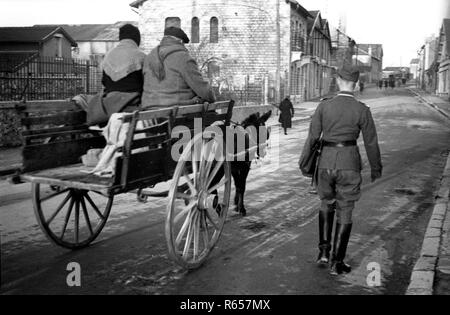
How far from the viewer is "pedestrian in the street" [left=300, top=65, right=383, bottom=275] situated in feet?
16.0

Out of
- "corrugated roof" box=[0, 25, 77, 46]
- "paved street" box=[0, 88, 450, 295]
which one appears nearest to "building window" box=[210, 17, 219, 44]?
"corrugated roof" box=[0, 25, 77, 46]

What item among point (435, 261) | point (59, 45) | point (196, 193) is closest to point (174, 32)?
point (196, 193)

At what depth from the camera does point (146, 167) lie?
15.0ft

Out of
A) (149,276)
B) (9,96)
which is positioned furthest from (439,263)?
(9,96)

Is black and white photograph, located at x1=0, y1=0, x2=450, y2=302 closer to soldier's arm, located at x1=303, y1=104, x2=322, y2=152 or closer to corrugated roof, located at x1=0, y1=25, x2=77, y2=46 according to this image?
soldier's arm, located at x1=303, y1=104, x2=322, y2=152

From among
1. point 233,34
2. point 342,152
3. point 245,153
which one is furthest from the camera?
point 233,34

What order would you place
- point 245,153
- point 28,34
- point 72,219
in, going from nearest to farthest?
point 72,219, point 245,153, point 28,34

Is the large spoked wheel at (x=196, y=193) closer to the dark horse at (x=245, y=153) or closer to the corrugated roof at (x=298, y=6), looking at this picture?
the dark horse at (x=245, y=153)

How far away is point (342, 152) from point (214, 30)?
110 feet

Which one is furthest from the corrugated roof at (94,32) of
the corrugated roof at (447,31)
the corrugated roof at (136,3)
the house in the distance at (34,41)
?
the corrugated roof at (447,31)

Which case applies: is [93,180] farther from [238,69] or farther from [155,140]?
[238,69]

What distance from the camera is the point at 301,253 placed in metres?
5.58

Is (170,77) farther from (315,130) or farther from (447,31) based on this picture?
(447,31)

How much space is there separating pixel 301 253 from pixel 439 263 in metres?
1.39
